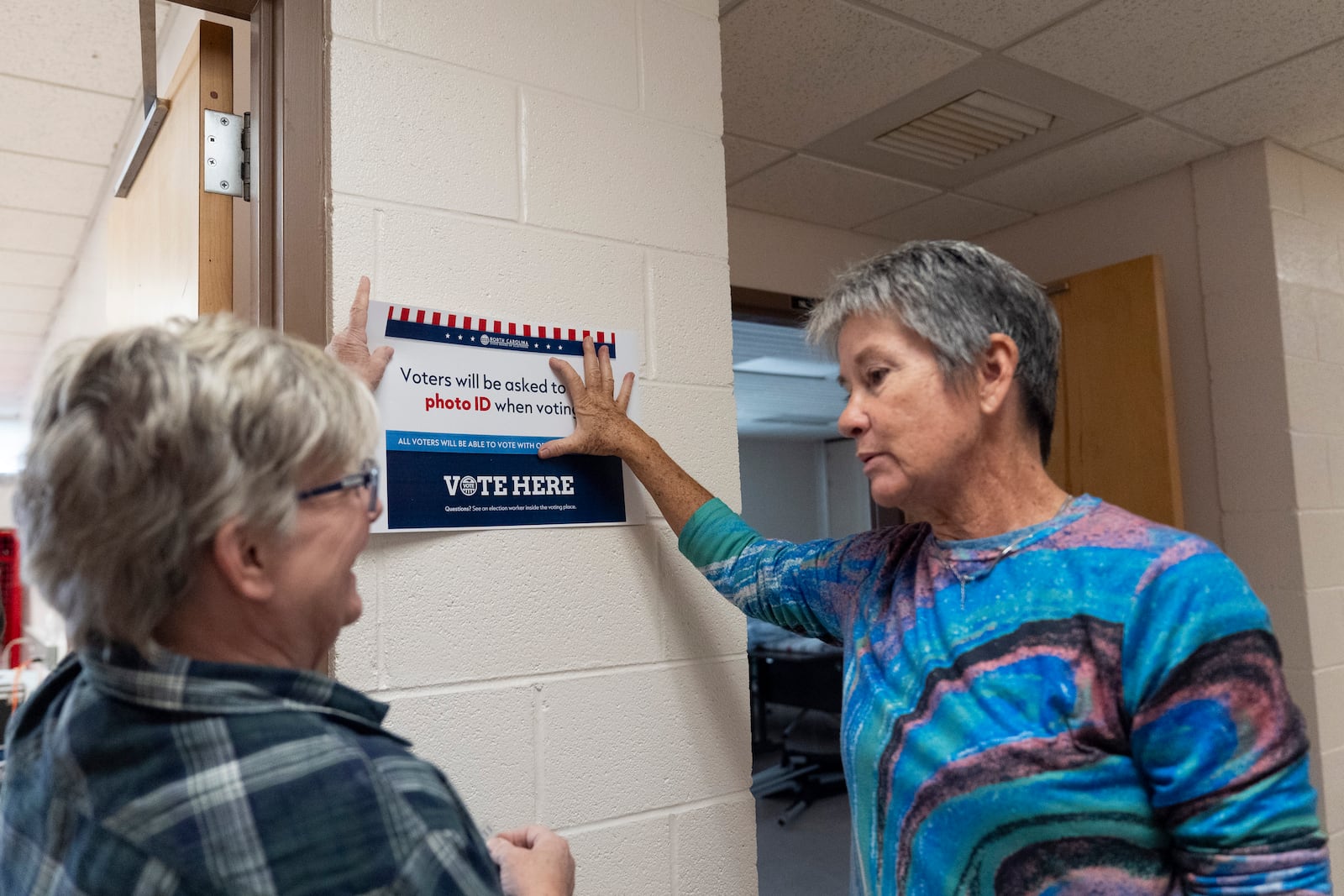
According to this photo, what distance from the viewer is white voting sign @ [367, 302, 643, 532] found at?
3.82 ft

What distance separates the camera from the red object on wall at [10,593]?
3561 mm

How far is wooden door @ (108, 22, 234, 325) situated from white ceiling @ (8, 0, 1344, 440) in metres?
0.64

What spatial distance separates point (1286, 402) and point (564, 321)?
2.22 metres

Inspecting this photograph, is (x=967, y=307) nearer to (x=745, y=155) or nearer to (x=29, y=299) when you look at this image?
(x=745, y=155)

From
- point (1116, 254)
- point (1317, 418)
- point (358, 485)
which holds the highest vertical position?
point (1116, 254)

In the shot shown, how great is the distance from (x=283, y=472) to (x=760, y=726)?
5720 millimetres

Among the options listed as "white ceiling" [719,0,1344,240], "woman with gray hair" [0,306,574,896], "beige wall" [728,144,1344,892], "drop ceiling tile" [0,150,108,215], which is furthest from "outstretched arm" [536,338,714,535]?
"drop ceiling tile" [0,150,108,215]

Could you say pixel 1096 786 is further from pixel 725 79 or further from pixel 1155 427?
pixel 1155 427

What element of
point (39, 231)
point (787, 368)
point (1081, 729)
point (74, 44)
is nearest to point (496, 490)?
point (1081, 729)

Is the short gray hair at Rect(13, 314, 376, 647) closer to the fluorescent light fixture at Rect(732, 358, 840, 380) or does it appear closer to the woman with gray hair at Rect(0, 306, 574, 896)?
the woman with gray hair at Rect(0, 306, 574, 896)

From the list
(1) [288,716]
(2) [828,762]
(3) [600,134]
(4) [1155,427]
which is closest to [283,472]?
(1) [288,716]

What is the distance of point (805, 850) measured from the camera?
4.07 m

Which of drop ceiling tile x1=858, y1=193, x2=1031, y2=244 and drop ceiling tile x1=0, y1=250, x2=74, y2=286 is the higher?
drop ceiling tile x1=0, y1=250, x2=74, y2=286

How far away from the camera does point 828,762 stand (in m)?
5.04
